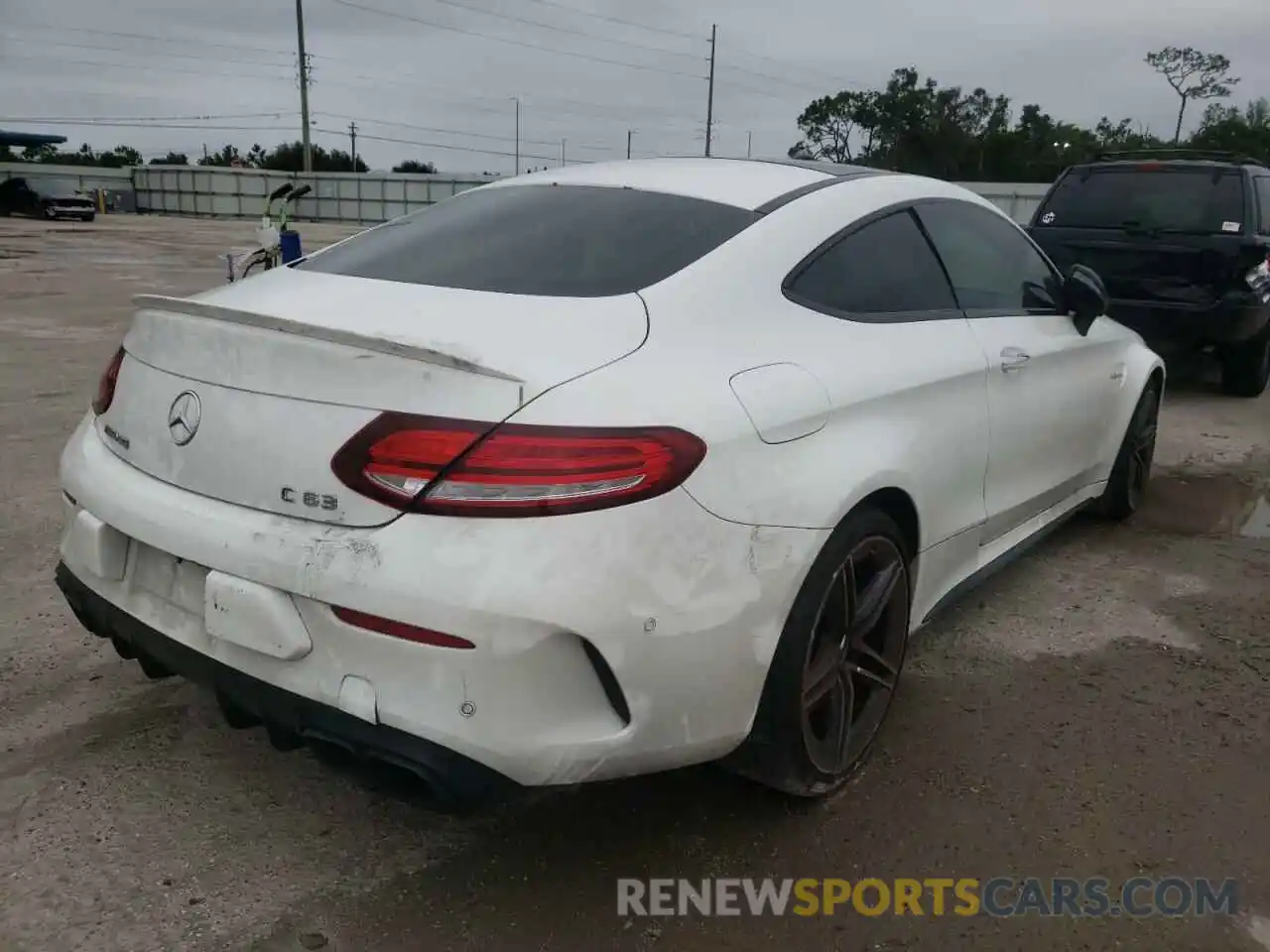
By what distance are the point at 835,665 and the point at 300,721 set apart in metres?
1.20

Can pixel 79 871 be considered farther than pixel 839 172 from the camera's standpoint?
No

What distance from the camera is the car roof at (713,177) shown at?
273cm

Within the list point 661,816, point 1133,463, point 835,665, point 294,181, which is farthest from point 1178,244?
point 294,181

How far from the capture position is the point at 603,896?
2.23 metres

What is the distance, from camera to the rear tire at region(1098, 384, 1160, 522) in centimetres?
455

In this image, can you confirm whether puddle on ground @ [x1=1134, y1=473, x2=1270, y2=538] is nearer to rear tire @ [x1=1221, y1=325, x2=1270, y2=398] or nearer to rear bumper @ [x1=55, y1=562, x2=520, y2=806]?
rear tire @ [x1=1221, y1=325, x2=1270, y2=398]

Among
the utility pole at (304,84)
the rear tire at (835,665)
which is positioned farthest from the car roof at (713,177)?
the utility pole at (304,84)

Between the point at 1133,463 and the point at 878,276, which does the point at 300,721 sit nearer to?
the point at 878,276

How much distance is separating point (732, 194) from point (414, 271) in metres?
0.83

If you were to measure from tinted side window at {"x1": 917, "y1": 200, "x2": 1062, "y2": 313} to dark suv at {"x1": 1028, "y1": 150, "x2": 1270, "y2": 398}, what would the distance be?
13.7 feet

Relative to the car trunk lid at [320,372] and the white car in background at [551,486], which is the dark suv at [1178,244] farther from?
the car trunk lid at [320,372]

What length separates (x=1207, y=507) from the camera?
5.21 meters

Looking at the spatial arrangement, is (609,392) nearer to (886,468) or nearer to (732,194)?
(886,468)

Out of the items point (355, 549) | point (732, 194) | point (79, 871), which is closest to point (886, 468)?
point (732, 194)
